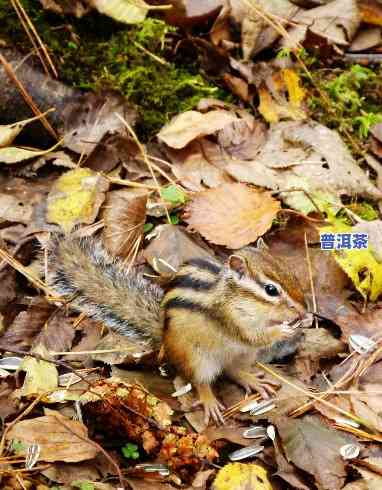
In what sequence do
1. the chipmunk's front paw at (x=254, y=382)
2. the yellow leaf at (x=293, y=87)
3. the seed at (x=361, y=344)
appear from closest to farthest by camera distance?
the chipmunk's front paw at (x=254, y=382)
the seed at (x=361, y=344)
the yellow leaf at (x=293, y=87)

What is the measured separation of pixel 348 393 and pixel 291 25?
2303 mm

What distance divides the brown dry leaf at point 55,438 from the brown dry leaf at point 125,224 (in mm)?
1021

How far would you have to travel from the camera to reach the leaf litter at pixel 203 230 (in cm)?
288

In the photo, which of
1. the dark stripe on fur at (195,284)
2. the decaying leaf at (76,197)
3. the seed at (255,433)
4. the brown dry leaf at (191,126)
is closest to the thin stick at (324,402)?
the seed at (255,433)

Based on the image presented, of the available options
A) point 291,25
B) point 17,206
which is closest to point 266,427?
point 17,206

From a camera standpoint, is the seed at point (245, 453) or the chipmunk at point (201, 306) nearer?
the seed at point (245, 453)

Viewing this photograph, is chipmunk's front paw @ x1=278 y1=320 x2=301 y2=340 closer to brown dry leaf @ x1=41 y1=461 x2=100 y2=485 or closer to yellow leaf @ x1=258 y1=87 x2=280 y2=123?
brown dry leaf @ x1=41 y1=461 x2=100 y2=485

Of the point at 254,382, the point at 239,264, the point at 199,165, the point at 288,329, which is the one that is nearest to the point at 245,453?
the point at 254,382

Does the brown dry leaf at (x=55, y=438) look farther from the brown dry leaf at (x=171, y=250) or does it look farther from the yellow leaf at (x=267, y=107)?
the yellow leaf at (x=267, y=107)

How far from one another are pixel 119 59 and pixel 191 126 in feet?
1.94

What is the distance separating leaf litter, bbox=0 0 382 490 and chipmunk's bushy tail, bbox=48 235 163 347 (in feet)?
0.24

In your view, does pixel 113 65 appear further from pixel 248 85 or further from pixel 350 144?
pixel 350 144

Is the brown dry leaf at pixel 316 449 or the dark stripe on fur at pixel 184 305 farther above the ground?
the dark stripe on fur at pixel 184 305

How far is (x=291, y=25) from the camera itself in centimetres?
457
